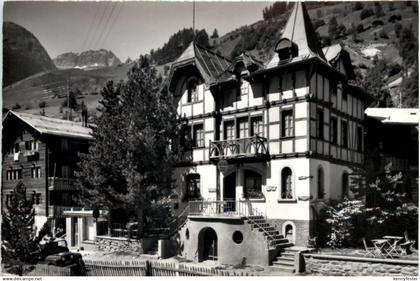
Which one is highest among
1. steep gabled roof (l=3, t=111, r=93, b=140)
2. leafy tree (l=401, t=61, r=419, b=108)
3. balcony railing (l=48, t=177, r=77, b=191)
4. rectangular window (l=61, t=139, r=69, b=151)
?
leafy tree (l=401, t=61, r=419, b=108)

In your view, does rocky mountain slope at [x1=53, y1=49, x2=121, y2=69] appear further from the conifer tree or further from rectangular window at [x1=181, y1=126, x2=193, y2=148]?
the conifer tree

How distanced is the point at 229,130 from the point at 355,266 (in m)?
9.64

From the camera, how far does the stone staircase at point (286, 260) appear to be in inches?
720

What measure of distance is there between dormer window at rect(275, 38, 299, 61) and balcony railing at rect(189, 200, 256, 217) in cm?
735

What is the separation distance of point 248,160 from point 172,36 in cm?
702

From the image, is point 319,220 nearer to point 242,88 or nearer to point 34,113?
point 242,88

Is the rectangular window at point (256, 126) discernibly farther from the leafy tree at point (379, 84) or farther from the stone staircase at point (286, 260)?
the leafy tree at point (379, 84)

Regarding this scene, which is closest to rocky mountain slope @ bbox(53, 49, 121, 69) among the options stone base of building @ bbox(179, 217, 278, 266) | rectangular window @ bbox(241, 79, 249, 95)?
rectangular window @ bbox(241, 79, 249, 95)

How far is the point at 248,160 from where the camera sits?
2219 centimetres

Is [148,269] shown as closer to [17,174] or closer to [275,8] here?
[275,8]

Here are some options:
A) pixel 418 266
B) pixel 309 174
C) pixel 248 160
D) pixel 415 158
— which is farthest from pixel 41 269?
pixel 415 158

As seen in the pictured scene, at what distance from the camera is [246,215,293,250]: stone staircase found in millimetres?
19438

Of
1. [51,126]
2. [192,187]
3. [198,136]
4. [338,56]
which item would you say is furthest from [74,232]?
[338,56]

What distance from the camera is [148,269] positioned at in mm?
18219
